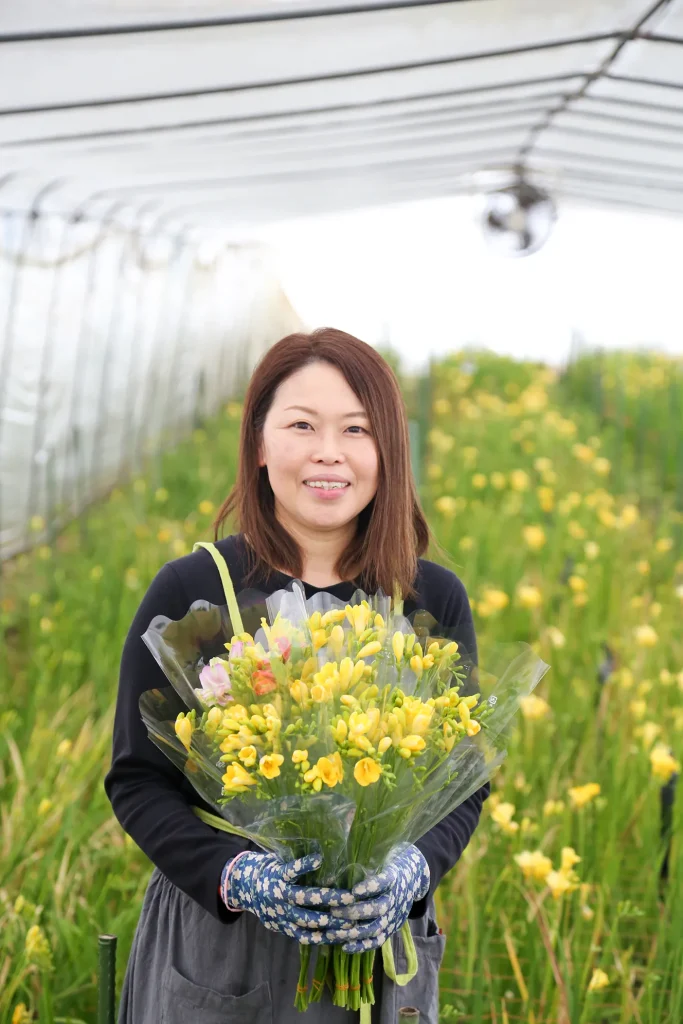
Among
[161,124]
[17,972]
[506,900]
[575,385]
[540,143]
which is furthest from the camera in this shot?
[575,385]

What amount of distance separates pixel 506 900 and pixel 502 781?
47 cm

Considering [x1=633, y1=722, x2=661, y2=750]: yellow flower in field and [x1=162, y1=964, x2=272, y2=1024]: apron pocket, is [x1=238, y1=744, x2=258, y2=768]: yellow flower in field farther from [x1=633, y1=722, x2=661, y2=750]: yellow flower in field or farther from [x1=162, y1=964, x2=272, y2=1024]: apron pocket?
[x1=633, y1=722, x2=661, y2=750]: yellow flower in field

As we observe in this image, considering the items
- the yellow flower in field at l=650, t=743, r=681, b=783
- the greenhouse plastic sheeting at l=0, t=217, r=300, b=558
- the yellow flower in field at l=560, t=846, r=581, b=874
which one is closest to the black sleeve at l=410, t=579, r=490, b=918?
the yellow flower in field at l=560, t=846, r=581, b=874

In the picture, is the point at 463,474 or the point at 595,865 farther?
the point at 463,474

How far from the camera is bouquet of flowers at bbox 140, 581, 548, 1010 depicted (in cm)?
96

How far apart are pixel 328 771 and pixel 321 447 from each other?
46 cm

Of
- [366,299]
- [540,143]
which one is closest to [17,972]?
[540,143]

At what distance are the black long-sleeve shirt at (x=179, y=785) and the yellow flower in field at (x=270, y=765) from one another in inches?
9.3

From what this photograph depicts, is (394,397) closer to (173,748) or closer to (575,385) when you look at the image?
(173,748)

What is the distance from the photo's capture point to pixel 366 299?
1041 cm

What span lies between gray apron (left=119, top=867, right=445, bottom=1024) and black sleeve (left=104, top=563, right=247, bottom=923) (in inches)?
1.9

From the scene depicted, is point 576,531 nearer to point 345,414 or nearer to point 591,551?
point 591,551

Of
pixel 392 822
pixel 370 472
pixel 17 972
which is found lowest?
pixel 17 972

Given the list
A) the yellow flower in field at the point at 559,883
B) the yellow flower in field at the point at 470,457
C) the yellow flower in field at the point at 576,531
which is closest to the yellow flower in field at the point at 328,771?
the yellow flower in field at the point at 559,883
